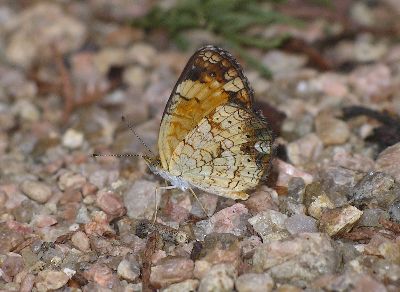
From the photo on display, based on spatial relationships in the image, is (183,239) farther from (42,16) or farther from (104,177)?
(42,16)

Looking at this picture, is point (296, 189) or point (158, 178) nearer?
point (296, 189)

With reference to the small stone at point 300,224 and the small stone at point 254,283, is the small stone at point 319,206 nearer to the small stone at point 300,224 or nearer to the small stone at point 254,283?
the small stone at point 300,224

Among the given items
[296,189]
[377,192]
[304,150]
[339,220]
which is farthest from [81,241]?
[377,192]

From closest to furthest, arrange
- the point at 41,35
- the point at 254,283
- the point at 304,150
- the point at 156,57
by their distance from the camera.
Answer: the point at 254,283 < the point at 304,150 < the point at 156,57 < the point at 41,35

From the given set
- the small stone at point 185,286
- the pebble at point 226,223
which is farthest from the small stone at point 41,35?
the small stone at point 185,286

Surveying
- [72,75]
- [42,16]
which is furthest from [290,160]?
[42,16]

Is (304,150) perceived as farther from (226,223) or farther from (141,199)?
(141,199)

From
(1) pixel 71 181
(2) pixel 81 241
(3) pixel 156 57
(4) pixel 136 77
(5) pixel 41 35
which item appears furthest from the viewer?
(5) pixel 41 35
